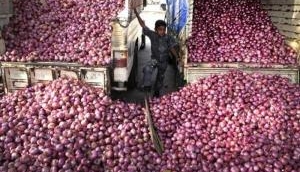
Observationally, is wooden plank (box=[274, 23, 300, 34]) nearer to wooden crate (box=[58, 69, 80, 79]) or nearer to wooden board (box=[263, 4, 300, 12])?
wooden board (box=[263, 4, 300, 12])

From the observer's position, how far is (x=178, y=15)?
757cm

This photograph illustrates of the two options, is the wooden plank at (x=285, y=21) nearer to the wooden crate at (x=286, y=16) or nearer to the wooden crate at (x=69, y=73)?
the wooden crate at (x=286, y=16)

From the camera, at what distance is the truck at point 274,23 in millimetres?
5973

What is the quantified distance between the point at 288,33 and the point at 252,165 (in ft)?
11.8

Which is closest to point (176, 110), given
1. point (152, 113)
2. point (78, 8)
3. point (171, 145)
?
point (152, 113)

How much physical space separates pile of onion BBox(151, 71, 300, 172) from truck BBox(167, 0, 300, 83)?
0.97 feet

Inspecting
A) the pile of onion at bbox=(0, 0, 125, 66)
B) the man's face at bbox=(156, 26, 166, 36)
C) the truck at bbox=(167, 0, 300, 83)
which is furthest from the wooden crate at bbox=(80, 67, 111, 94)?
the man's face at bbox=(156, 26, 166, 36)

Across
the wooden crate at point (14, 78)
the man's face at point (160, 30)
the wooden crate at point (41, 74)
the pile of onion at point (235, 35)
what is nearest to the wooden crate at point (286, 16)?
the pile of onion at point (235, 35)

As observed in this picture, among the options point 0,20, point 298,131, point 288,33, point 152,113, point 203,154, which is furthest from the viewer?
point 288,33

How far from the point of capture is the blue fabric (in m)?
Result: 6.84

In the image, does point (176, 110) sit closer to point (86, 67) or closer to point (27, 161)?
point (86, 67)

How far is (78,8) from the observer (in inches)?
279

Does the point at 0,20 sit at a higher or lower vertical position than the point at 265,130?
higher

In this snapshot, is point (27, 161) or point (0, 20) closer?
point (27, 161)
